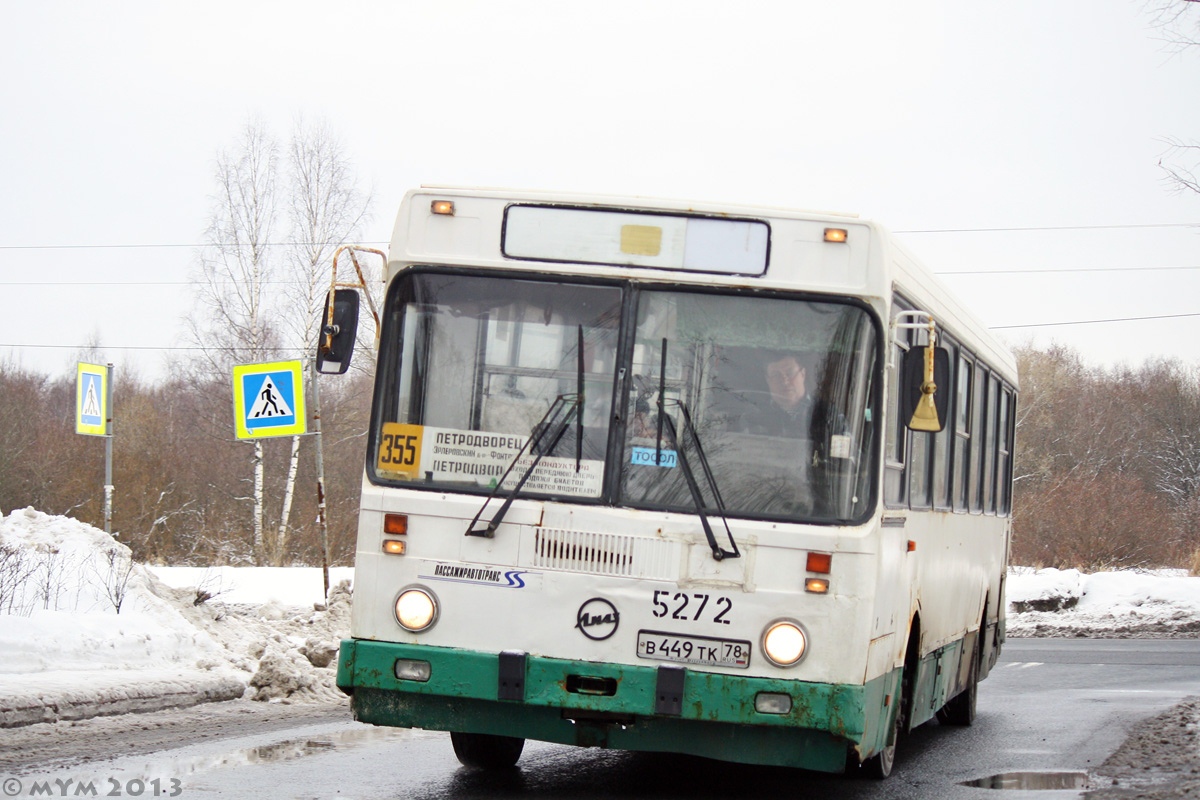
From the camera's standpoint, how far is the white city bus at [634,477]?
661cm

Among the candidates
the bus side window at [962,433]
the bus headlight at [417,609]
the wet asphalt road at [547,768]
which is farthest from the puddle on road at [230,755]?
the bus side window at [962,433]

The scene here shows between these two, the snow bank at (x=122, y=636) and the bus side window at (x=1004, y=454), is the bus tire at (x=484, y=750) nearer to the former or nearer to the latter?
the snow bank at (x=122, y=636)

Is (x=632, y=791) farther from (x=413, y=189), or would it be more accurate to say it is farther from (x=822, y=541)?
(x=413, y=189)

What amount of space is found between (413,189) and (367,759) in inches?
131

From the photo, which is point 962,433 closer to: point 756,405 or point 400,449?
point 756,405

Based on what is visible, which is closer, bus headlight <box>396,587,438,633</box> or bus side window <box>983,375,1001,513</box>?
bus headlight <box>396,587,438,633</box>

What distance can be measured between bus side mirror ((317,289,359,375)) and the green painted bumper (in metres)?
1.35

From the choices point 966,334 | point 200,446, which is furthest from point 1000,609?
point 200,446

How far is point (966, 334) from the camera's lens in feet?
33.5

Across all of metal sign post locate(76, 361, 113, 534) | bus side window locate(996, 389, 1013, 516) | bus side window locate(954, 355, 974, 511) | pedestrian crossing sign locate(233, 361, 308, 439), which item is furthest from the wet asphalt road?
metal sign post locate(76, 361, 113, 534)

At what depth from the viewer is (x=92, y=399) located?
16766 millimetres

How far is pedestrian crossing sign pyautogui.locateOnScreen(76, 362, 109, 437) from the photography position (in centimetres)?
1658

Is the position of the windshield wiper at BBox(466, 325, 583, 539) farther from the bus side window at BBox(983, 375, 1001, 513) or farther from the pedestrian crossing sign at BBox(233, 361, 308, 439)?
the pedestrian crossing sign at BBox(233, 361, 308, 439)

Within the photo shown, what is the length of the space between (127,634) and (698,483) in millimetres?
6982
